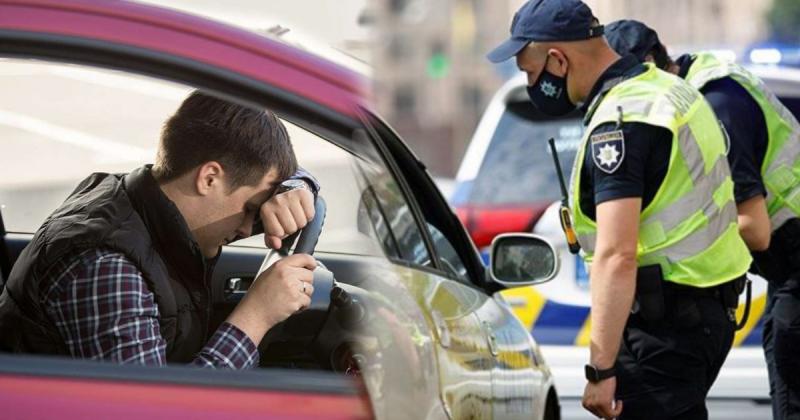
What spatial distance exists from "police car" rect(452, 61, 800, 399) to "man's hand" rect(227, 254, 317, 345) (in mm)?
3654

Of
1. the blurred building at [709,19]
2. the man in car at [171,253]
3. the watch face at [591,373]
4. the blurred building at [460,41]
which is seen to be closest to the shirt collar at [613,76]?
the watch face at [591,373]

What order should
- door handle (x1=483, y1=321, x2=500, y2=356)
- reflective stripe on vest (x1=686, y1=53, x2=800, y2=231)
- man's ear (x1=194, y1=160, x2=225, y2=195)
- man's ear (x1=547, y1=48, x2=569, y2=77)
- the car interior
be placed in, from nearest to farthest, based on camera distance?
1. the car interior
2. man's ear (x1=194, y1=160, x2=225, y2=195)
3. door handle (x1=483, y1=321, x2=500, y2=356)
4. man's ear (x1=547, y1=48, x2=569, y2=77)
5. reflective stripe on vest (x1=686, y1=53, x2=800, y2=231)

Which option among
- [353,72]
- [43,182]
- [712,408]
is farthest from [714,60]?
[43,182]

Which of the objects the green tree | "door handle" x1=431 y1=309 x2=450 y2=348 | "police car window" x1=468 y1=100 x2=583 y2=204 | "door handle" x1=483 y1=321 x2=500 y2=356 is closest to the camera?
"door handle" x1=431 y1=309 x2=450 y2=348

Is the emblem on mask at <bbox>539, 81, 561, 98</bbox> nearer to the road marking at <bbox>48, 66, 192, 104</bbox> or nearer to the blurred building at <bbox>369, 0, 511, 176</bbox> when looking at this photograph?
the road marking at <bbox>48, 66, 192, 104</bbox>

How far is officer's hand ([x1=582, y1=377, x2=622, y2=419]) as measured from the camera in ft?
12.5

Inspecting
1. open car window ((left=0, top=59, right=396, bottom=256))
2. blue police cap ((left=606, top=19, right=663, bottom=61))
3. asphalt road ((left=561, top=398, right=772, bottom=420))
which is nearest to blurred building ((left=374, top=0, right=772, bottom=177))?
open car window ((left=0, top=59, right=396, bottom=256))

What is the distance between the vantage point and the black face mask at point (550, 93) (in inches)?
158

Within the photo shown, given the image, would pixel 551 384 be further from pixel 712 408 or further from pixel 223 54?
pixel 712 408

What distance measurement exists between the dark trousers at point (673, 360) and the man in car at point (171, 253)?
1.39 m

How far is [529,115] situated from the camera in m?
6.52

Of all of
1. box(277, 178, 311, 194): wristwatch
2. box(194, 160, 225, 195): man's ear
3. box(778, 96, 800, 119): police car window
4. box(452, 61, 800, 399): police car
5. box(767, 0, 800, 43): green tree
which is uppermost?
box(194, 160, 225, 195): man's ear

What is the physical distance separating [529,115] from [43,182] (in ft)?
13.6

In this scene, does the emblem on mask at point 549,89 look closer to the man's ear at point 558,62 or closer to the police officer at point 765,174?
the man's ear at point 558,62
